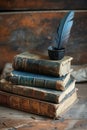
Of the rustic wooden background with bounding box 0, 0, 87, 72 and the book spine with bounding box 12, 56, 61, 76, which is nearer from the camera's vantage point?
the book spine with bounding box 12, 56, 61, 76

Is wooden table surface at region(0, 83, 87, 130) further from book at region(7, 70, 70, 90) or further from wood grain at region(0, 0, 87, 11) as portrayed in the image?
wood grain at region(0, 0, 87, 11)

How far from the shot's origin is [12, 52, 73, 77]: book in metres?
1.26

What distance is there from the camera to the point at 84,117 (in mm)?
1245

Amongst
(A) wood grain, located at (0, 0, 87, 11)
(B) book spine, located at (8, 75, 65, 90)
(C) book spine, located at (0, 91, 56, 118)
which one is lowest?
(C) book spine, located at (0, 91, 56, 118)

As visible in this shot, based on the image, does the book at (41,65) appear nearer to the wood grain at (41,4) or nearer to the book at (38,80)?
the book at (38,80)

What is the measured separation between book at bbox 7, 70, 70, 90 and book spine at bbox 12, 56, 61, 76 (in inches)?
0.7

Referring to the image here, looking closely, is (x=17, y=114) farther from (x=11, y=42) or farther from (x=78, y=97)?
(x=11, y=42)

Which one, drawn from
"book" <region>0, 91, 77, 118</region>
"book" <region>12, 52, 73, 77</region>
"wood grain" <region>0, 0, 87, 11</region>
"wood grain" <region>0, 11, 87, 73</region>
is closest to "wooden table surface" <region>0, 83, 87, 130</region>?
"book" <region>0, 91, 77, 118</region>

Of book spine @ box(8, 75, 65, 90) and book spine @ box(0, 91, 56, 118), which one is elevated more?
book spine @ box(8, 75, 65, 90)

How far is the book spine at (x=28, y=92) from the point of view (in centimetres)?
123

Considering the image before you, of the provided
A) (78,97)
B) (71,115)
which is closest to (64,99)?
(71,115)

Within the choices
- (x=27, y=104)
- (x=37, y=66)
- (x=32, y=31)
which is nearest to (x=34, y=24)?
(x=32, y=31)

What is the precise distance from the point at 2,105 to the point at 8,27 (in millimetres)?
433

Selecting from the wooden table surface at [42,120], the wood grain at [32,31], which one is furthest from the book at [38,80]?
the wood grain at [32,31]
